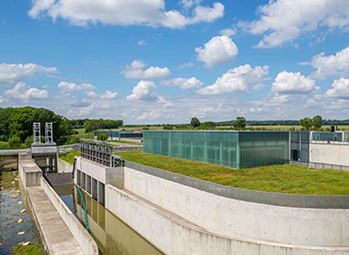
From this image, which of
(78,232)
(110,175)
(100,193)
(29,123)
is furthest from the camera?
(29,123)

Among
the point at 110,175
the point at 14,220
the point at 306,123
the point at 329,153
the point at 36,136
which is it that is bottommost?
the point at 14,220

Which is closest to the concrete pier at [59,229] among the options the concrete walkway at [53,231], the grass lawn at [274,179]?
the concrete walkway at [53,231]

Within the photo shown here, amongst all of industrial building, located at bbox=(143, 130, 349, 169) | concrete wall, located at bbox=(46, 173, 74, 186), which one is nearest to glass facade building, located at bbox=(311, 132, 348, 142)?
industrial building, located at bbox=(143, 130, 349, 169)

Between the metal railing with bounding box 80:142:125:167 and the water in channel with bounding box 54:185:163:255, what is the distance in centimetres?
584

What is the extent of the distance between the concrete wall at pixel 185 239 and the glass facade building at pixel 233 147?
11.5 m

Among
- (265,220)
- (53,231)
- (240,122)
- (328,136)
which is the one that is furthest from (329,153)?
(240,122)

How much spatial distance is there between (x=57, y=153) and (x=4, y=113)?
6914 cm

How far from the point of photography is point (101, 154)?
129ft

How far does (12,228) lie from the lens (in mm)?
26781

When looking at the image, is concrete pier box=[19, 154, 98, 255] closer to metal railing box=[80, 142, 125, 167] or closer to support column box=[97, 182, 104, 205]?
support column box=[97, 182, 104, 205]

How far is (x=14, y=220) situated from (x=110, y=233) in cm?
1076

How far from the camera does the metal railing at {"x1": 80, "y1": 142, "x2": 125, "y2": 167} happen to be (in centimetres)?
3519

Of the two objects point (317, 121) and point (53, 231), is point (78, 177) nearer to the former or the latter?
point (53, 231)

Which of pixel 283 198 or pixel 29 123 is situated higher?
pixel 29 123
